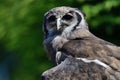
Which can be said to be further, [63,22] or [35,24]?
[35,24]

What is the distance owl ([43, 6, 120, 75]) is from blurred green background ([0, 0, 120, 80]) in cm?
362

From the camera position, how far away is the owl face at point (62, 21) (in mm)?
7094

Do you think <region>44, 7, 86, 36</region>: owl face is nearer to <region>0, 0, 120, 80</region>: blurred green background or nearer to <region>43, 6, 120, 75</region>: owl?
<region>43, 6, 120, 75</region>: owl

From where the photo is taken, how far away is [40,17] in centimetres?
1179

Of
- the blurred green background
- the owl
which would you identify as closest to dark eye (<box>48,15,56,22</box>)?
the owl

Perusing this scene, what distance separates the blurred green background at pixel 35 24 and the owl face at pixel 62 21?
3.57 metres

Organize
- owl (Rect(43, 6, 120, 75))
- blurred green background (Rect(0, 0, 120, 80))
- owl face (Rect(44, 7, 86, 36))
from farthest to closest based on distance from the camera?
blurred green background (Rect(0, 0, 120, 80)) < owl face (Rect(44, 7, 86, 36)) < owl (Rect(43, 6, 120, 75))

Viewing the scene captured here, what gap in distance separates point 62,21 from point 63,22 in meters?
0.03

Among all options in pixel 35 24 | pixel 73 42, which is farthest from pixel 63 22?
pixel 35 24

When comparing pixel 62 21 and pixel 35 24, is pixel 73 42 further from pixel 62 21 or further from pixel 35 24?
pixel 35 24

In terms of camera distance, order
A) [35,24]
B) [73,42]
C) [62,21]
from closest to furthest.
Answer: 1. [73,42]
2. [62,21]
3. [35,24]

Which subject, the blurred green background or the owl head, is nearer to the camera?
the owl head

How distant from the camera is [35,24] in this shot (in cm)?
1193

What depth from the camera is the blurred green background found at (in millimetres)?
Result: 11023
